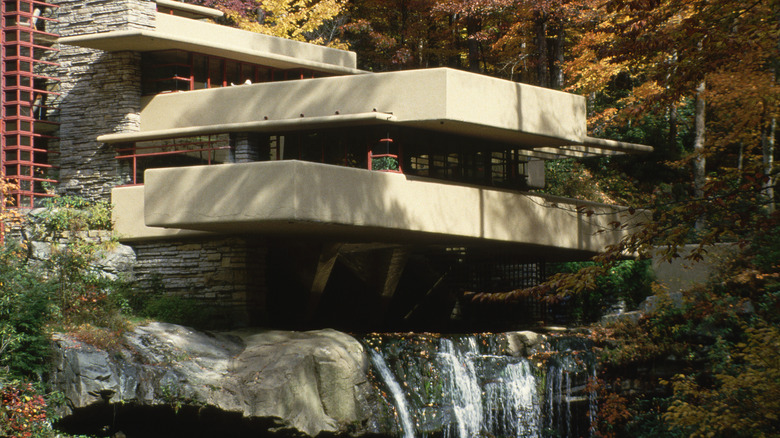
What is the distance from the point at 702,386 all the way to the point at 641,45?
7379 mm

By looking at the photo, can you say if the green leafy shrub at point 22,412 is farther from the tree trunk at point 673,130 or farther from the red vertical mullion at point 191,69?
the tree trunk at point 673,130

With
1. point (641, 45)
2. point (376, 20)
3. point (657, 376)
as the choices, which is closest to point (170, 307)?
point (657, 376)

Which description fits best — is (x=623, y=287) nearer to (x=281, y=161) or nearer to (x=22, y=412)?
(x=281, y=161)

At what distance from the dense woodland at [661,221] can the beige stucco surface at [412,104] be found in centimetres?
289

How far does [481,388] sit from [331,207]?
15.2 ft

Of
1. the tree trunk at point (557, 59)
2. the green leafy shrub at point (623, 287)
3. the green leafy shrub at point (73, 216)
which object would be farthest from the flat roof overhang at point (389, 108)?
the tree trunk at point (557, 59)

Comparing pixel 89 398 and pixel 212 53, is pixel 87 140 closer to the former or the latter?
→ pixel 212 53

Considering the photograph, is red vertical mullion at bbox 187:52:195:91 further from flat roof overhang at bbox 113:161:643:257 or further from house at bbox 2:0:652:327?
flat roof overhang at bbox 113:161:643:257

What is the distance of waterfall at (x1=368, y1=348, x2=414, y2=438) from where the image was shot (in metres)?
18.0

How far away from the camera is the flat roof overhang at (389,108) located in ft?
70.3

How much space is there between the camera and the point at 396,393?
18250mm

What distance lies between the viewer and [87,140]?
2509 cm

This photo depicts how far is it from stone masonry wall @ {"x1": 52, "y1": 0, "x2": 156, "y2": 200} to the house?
0.04m

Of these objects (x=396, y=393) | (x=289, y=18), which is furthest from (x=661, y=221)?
(x=289, y=18)
